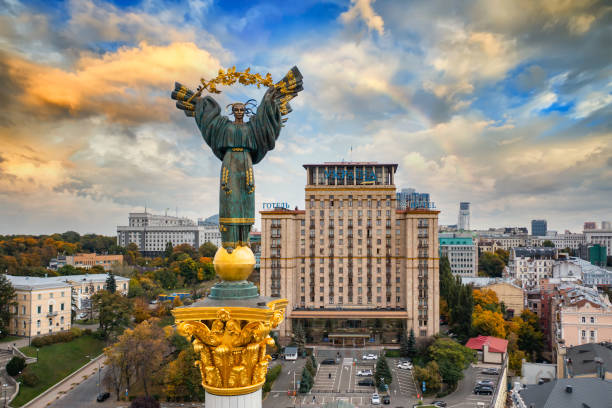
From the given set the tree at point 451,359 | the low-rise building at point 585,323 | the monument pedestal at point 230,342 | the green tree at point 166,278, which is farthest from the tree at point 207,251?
the monument pedestal at point 230,342

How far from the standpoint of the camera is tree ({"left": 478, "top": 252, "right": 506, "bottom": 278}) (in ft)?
396

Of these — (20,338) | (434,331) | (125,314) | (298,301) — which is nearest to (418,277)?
(434,331)

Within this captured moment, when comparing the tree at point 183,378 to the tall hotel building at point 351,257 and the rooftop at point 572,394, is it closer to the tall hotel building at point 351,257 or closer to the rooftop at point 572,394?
the tall hotel building at point 351,257

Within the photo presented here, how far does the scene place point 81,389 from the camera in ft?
148

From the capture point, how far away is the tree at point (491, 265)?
121 metres

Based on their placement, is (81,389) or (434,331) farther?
(434,331)

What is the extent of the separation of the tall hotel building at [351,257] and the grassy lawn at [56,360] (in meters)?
24.2

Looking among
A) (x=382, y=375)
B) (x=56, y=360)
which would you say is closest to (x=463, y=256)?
(x=382, y=375)

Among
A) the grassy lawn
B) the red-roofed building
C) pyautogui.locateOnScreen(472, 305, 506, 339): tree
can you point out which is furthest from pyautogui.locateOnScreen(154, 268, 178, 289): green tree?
the red-roofed building

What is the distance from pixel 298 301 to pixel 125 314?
25.0 metres

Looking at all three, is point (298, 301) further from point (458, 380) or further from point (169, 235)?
point (169, 235)

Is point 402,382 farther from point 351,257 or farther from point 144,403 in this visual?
point 144,403

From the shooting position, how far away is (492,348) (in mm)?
52250

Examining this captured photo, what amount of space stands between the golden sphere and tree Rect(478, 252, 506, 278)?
12457 centimetres
